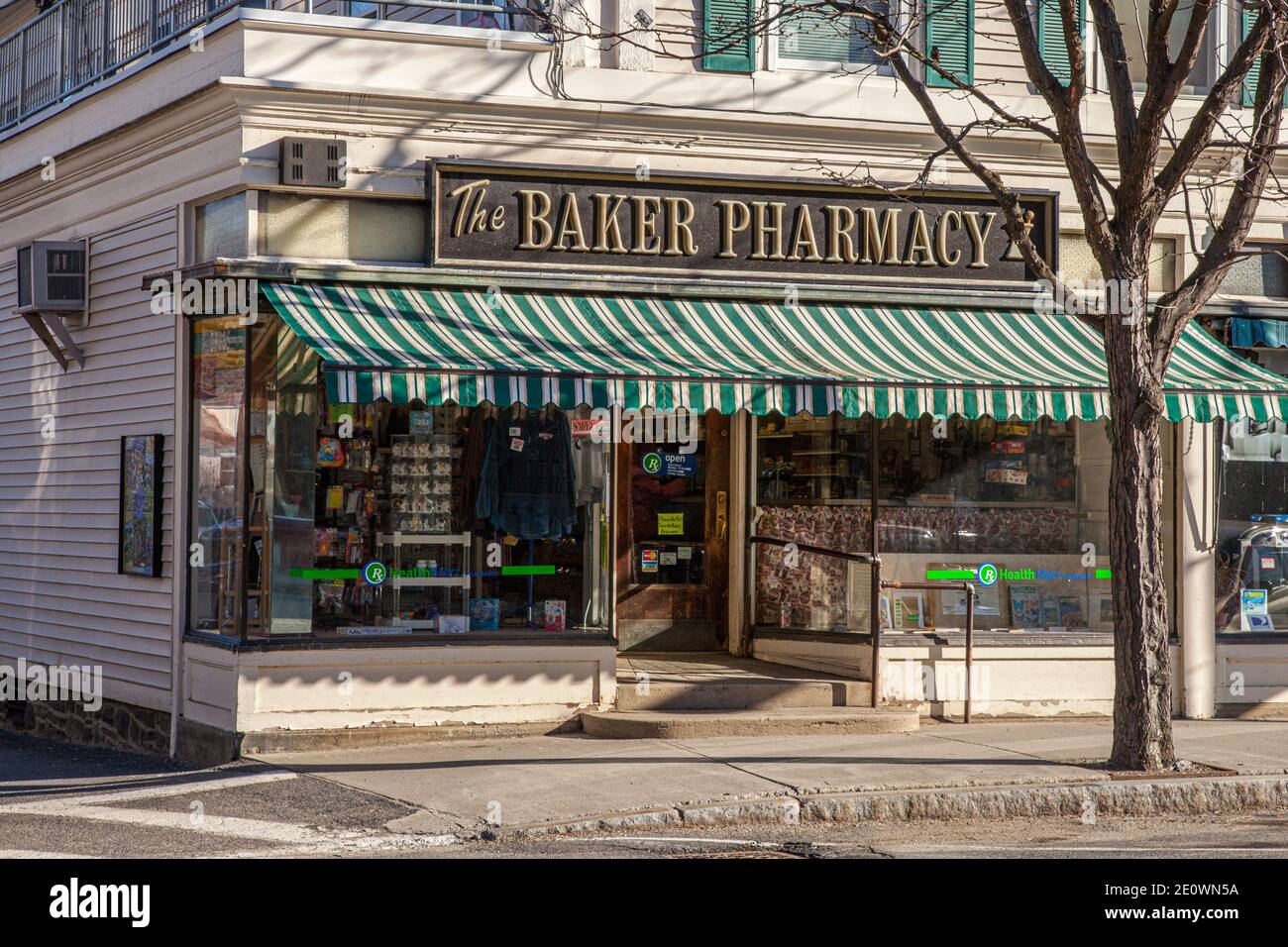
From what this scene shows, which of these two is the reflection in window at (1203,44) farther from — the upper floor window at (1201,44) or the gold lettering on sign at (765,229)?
the gold lettering on sign at (765,229)

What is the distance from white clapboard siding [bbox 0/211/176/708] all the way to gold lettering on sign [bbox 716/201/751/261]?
171 inches

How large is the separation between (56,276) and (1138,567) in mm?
9089

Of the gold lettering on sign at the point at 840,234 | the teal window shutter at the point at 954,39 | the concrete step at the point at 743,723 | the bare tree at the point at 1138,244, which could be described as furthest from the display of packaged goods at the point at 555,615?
the teal window shutter at the point at 954,39

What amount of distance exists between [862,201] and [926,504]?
2.59 m

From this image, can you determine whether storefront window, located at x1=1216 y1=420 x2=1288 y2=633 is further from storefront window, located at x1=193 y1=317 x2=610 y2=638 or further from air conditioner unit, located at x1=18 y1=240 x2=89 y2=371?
air conditioner unit, located at x1=18 y1=240 x2=89 y2=371

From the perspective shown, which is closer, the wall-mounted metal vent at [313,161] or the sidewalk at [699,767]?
the sidewalk at [699,767]

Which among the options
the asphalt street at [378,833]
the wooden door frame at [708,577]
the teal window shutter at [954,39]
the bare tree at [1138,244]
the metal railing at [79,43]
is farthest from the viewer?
the wooden door frame at [708,577]

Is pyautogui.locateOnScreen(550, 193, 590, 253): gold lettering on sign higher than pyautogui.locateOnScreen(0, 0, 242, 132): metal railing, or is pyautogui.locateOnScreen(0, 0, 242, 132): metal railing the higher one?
pyautogui.locateOnScreen(0, 0, 242, 132): metal railing

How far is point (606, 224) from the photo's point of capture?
11.6 metres

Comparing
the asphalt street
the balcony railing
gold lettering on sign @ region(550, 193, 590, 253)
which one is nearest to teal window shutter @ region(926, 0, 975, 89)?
gold lettering on sign @ region(550, 193, 590, 253)

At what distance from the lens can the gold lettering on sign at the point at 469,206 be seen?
11.3 m

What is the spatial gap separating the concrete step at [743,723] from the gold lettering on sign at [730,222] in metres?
3.63

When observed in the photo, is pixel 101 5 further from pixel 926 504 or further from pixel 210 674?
pixel 926 504

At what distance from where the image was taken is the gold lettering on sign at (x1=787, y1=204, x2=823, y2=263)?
1202 centimetres
